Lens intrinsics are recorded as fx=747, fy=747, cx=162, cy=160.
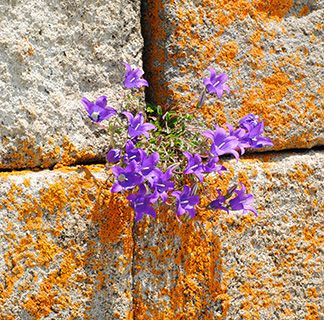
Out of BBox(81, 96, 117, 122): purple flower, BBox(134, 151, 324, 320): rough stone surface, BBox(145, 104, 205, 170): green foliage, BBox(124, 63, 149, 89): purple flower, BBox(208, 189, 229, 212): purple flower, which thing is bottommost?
BBox(134, 151, 324, 320): rough stone surface

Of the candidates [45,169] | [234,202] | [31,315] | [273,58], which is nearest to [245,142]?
[234,202]

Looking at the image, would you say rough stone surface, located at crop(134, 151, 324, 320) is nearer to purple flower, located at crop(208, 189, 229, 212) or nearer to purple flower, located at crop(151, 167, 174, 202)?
purple flower, located at crop(208, 189, 229, 212)

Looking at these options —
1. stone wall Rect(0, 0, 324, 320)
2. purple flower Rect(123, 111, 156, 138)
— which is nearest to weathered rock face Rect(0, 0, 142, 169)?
stone wall Rect(0, 0, 324, 320)

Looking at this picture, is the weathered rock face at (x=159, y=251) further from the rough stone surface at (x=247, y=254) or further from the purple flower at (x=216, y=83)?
the purple flower at (x=216, y=83)

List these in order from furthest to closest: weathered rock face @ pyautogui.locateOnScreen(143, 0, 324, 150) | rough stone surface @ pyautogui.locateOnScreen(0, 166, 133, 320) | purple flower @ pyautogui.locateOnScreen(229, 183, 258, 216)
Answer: weathered rock face @ pyautogui.locateOnScreen(143, 0, 324, 150) < purple flower @ pyautogui.locateOnScreen(229, 183, 258, 216) < rough stone surface @ pyautogui.locateOnScreen(0, 166, 133, 320)

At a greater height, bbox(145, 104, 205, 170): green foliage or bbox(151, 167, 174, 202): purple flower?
bbox(145, 104, 205, 170): green foliage

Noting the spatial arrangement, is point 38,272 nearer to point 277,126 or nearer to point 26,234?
point 26,234

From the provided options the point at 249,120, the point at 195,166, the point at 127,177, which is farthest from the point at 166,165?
the point at 249,120
